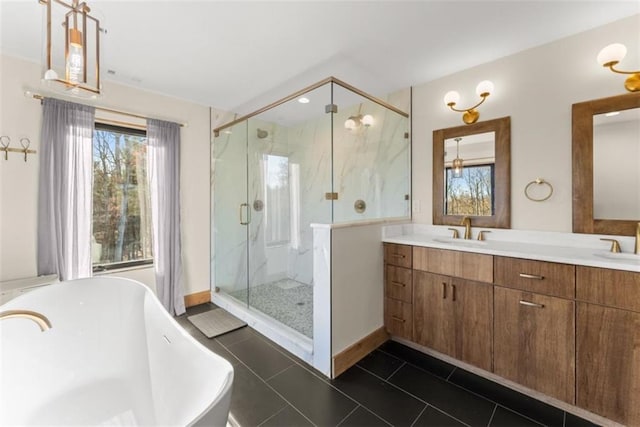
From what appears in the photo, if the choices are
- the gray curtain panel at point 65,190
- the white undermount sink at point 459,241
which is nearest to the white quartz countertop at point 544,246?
the white undermount sink at point 459,241

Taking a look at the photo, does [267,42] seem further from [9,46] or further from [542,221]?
[542,221]

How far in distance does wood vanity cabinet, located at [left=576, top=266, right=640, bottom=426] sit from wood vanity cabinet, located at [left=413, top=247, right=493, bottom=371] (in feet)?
1.46

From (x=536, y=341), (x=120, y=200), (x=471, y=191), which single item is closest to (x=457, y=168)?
(x=471, y=191)

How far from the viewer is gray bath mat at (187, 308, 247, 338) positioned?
100 inches

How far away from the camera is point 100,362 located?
5.64 feet

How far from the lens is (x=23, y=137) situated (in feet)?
7.09

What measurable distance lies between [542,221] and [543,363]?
40.0 inches

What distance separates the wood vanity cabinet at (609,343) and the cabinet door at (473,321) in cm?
44

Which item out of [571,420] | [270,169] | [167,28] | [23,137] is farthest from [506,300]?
[23,137]

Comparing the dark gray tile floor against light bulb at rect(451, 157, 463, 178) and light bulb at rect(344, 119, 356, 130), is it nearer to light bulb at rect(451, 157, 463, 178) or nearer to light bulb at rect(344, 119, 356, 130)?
light bulb at rect(451, 157, 463, 178)

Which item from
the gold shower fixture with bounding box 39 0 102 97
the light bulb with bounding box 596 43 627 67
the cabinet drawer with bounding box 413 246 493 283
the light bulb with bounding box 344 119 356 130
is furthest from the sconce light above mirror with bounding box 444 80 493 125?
the gold shower fixture with bounding box 39 0 102 97

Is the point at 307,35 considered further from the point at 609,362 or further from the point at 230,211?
the point at 609,362

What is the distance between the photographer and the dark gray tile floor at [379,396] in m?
1.51

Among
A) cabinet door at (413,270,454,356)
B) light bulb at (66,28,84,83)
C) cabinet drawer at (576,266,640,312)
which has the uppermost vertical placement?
light bulb at (66,28,84,83)
